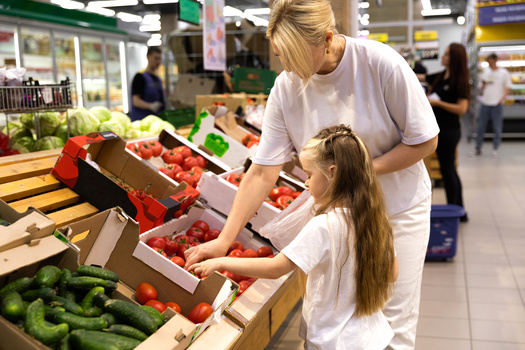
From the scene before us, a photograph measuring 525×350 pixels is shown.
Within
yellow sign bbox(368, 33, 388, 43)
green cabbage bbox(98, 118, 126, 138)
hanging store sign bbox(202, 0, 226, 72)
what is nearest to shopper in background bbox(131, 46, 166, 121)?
hanging store sign bbox(202, 0, 226, 72)

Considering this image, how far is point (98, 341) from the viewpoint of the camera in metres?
1.34

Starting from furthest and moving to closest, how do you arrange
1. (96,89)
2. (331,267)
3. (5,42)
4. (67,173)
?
(96,89)
(5,42)
(67,173)
(331,267)

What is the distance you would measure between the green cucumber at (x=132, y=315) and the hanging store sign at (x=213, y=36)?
10.8ft

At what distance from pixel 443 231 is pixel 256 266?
3.34 metres

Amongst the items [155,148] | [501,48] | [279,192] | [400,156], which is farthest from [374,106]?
[501,48]

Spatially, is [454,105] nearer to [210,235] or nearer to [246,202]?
[210,235]

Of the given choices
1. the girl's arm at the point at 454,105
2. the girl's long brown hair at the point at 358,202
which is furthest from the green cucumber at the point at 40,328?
the girl's arm at the point at 454,105

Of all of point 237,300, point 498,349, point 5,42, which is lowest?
point 498,349

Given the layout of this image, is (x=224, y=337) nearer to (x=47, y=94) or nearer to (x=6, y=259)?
(x=6, y=259)

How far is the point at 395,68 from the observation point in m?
1.75

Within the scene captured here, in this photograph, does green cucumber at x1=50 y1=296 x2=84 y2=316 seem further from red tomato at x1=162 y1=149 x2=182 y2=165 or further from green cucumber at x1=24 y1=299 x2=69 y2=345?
red tomato at x1=162 y1=149 x2=182 y2=165

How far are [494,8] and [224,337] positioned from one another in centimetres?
1290

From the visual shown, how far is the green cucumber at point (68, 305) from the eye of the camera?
4.80 feet

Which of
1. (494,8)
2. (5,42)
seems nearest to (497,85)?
(494,8)
